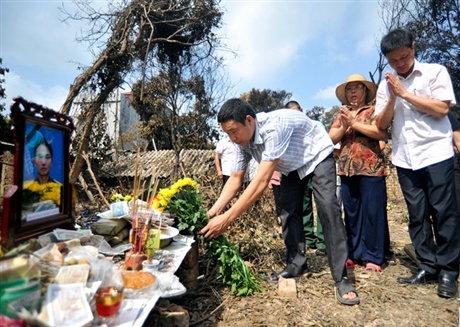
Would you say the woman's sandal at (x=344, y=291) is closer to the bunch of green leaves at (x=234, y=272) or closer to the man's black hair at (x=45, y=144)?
the bunch of green leaves at (x=234, y=272)

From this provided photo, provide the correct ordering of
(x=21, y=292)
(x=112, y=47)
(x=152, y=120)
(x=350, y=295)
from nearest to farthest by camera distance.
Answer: (x=21, y=292), (x=350, y=295), (x=112, y=47), (x=152, y=120)

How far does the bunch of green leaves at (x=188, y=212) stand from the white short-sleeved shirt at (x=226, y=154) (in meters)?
1.74

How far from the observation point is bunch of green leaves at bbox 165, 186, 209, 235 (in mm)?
2594

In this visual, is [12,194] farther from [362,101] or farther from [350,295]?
[362,101]

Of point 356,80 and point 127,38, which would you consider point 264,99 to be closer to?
point 127,38

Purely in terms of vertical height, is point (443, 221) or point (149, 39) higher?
point (149, 39)

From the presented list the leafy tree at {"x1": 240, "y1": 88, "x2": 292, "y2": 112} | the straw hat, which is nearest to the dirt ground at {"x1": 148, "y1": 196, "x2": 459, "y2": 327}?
the straw hat

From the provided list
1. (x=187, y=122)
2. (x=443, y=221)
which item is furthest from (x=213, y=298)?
(x=187, y=122)

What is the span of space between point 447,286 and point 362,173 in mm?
1069

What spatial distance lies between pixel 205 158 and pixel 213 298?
1125 centimetres

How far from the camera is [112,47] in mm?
7441

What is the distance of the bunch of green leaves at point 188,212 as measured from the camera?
2594 millimetres

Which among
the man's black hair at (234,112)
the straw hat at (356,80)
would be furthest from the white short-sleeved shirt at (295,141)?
the straw hat at (356,80)

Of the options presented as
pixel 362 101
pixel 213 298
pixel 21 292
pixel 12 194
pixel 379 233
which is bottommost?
pixel 213 298
